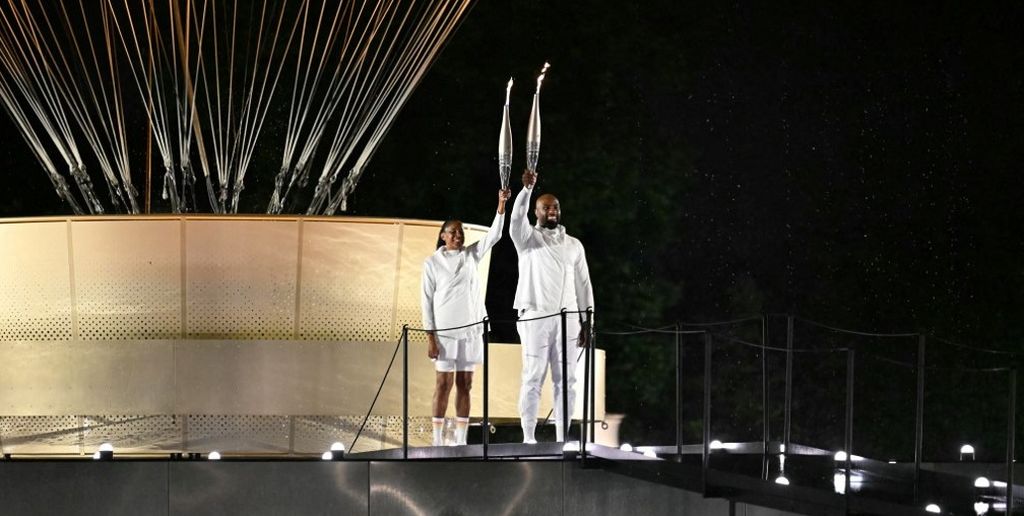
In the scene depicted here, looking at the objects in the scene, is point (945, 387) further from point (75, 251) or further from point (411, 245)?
point (75, 251)

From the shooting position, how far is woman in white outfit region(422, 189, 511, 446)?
10750mm

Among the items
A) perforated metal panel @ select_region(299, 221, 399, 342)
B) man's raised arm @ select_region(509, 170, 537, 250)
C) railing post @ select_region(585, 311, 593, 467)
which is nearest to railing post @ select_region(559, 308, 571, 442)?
railing post @ select_region(585, 311, 593, 467)

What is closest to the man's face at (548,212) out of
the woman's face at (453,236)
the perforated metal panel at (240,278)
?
the woman's face at (453,236)

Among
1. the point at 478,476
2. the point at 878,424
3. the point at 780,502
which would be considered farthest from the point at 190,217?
the point at 878,424

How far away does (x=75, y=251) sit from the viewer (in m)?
11.9

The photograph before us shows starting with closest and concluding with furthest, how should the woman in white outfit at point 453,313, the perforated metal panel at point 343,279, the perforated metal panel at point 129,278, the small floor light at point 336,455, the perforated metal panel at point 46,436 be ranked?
the small floor light at point 336,455, the woman in white outfit at point 453,313, the perforated metal panel at point 46,436, the perforated metal panel at point 129,278, the perforated metal panel at point 343,279

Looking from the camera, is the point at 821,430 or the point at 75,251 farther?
the point at 821,430

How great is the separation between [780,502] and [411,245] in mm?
4877

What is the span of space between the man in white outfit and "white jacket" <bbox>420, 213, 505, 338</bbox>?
0.43 metres

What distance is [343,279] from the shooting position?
471 inches

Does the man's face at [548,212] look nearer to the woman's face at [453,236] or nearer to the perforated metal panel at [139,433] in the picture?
the woman's face at [453,236]

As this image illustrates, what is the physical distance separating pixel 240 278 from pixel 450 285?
1.75 meters

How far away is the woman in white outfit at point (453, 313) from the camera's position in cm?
1075

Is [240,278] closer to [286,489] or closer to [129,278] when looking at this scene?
[129,278]
